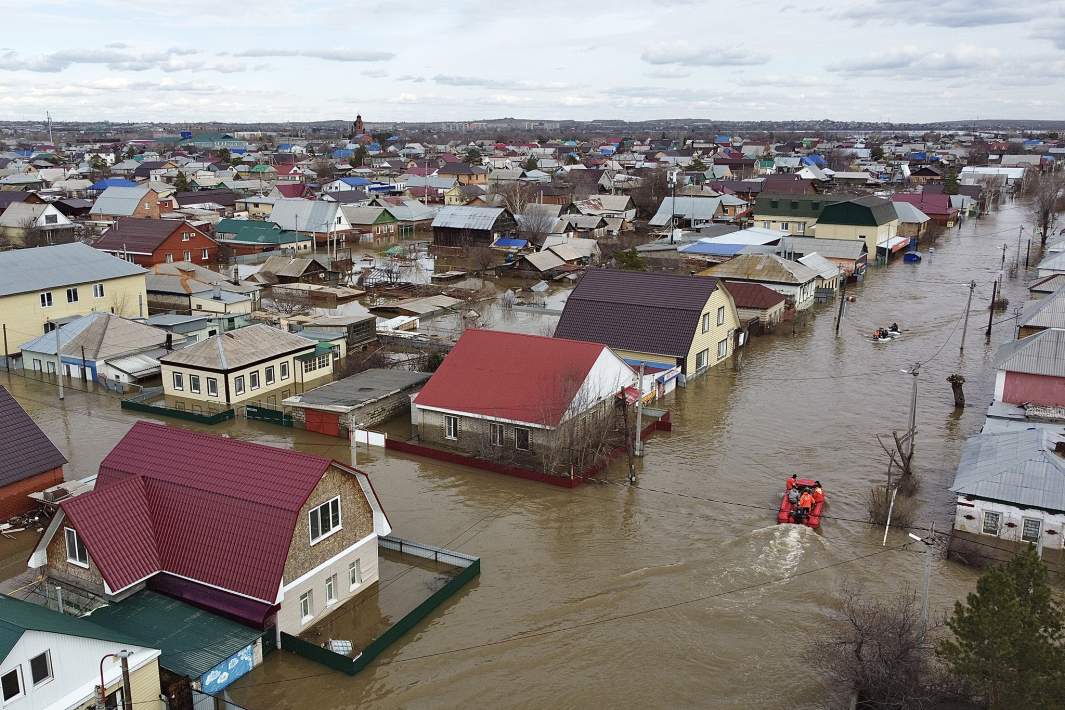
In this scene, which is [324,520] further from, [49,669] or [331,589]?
[49,669]

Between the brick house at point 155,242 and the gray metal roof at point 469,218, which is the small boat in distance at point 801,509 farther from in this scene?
the gray metal roof at point 469,218

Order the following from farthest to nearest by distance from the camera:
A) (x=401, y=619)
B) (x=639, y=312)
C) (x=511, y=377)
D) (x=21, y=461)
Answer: (x=639, y=312), (x=511, y=377), (x=21, y=461), (x=401, y=619)

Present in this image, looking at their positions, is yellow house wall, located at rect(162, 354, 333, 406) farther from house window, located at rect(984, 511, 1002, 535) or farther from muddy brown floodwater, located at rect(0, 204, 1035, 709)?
house window, located at rect(984, 511, 1002, 535)

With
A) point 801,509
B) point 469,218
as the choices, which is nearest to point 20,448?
point 801,509

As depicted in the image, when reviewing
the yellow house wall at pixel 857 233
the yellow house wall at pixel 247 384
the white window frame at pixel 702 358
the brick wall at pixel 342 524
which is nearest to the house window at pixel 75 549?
the brick wall at pixel 342 524

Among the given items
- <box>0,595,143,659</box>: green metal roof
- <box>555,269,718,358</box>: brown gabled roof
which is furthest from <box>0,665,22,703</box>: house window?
<box>555,269,718,358</box>: brown gabled roof

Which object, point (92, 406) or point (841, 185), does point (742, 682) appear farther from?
point (841, 185)
